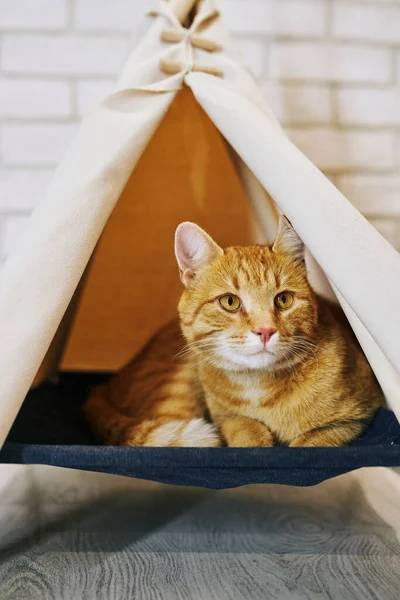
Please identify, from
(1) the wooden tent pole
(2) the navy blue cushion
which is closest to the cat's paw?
(2) the navy blue cushion

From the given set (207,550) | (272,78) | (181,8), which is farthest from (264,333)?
(272,78)

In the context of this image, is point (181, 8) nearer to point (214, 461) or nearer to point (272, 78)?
point (272, 78)

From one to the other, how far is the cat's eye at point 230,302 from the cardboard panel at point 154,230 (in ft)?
2.26

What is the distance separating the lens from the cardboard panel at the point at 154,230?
1860 millimetres

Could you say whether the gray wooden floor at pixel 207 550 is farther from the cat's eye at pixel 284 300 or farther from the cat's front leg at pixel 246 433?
the cat's eye at pixel 284 300

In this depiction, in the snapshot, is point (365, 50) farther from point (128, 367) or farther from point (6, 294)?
point (6, 294)

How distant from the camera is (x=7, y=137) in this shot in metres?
2.10

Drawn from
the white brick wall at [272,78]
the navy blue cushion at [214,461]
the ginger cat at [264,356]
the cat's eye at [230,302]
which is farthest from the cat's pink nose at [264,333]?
the white brick wall at [272,78]

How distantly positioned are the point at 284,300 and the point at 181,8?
0.81 meters

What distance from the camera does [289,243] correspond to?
1.30m

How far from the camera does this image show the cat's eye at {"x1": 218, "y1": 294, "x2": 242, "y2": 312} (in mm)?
1228

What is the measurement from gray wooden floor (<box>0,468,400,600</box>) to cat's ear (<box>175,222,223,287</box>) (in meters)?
0.59

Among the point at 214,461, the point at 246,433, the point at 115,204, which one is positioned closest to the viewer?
the point at 214,461

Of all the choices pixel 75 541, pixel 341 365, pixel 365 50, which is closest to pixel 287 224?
pixel 341 365
